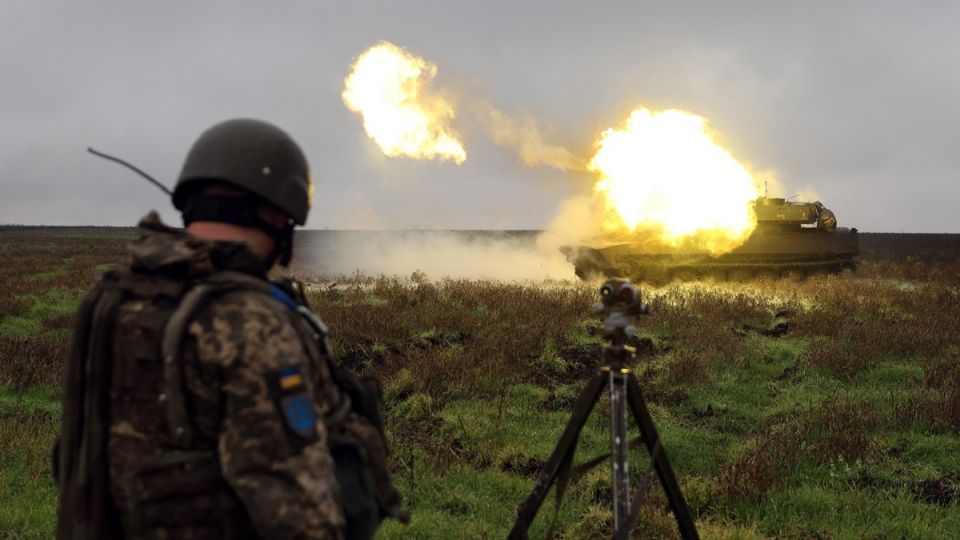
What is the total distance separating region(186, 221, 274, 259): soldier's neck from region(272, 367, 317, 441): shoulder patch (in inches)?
20.5

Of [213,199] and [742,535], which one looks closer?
[213,199]

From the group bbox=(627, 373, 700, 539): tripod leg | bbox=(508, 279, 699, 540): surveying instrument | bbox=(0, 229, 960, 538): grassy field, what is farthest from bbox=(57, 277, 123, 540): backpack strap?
bbox=(0, 229, 960, 538): grassy field

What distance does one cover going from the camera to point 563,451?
159 inches

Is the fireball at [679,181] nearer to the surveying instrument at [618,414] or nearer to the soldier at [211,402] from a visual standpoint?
the surveying instrument at [618,414]

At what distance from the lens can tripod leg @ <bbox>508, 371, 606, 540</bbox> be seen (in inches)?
153

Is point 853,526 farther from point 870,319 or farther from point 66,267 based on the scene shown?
point 66,267

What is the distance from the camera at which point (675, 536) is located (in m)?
5.32

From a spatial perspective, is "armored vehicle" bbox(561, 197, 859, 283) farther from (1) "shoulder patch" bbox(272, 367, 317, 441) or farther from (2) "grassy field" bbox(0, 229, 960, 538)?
(1) "shoulder patch" bbox(272, 367, 317, 441)

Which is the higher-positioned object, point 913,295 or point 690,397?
point 913,295

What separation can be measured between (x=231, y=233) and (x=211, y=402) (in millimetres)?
677

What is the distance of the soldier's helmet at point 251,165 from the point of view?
2549 mm

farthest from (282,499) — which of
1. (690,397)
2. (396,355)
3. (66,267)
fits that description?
(66,267)

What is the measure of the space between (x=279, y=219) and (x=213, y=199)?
0.27 m

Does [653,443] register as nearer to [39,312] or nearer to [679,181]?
[39,312]
